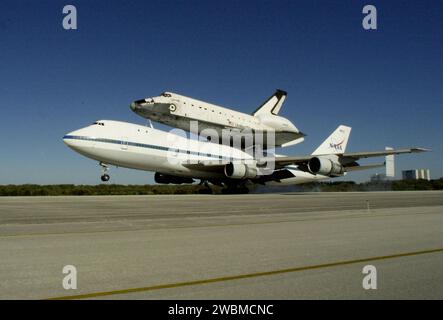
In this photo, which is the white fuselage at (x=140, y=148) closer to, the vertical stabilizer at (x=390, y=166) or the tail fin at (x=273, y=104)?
the vertical stabilizer at (x=390, y=166)

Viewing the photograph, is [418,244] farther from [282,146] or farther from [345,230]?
[282,146]

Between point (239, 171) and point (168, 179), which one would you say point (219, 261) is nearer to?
point (239, 171)

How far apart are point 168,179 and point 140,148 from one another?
24.1 ft

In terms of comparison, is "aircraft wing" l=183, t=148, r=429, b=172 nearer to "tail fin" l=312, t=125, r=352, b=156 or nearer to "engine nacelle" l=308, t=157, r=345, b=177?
"engine nacelle" l=308, t=157, r=345, b=177

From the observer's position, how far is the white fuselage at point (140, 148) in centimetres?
3501

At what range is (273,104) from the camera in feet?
260

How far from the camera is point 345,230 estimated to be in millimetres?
11289

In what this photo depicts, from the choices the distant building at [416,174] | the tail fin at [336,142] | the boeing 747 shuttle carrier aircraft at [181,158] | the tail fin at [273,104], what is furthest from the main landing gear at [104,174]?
the distant building at [416,174]

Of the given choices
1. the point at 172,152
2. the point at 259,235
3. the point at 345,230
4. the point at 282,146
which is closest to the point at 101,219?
the point at 259,235

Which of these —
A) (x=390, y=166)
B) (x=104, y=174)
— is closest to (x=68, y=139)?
(x=104, y=174)

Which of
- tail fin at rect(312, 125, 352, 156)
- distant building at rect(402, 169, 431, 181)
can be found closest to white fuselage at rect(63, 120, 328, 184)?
tail fin at rect(312, 125, 352, 156)

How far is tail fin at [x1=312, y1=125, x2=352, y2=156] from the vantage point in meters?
54.4

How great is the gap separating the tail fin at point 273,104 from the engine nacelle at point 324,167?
39377 mm

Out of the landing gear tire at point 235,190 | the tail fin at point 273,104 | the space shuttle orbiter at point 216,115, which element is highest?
the tail fin at point 273,104
